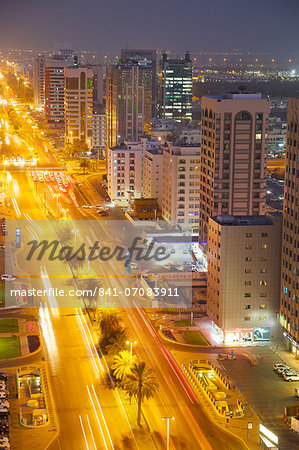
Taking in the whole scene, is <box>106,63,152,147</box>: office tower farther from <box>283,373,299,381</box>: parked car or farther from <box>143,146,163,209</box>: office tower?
<box>283,373,299,381</box>: parked car

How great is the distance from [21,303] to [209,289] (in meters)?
8.89

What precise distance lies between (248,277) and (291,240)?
2520 millimetres

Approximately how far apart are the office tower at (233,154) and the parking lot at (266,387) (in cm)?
1275

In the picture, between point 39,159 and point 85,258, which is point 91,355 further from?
point 39,159

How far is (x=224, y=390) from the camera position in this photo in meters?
29.7

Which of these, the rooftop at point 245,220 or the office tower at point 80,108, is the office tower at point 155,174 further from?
the office tower at point 80,108

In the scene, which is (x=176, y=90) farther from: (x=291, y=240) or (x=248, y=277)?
(x=291, y=240)

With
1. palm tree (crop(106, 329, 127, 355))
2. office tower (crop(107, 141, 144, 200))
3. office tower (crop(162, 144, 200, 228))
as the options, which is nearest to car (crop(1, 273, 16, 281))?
palm tree (crop(106, 329, 127, 355))

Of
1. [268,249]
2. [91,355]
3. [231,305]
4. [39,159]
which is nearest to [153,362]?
[91,355]

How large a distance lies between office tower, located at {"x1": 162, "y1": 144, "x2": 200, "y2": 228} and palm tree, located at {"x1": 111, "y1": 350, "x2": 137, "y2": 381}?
22.3 metres

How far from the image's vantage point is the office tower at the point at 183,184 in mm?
50938

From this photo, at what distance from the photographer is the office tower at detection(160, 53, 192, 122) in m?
109

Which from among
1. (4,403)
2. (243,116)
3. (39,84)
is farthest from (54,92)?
(4,403)

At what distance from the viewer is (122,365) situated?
2958 cm
